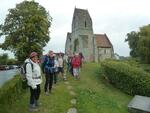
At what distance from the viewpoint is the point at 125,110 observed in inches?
571

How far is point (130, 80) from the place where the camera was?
19.3 metres

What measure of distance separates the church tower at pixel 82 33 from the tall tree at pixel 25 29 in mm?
18363

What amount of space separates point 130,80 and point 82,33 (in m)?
59.5

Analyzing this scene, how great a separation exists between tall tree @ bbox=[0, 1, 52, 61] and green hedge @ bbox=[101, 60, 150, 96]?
33.9 meters

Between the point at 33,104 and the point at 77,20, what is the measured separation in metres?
67.8

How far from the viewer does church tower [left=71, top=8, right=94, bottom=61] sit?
7806cm

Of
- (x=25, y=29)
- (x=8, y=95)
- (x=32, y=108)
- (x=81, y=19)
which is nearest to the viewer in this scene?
(x=32, y=108)

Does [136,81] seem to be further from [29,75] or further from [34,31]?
[34,31]

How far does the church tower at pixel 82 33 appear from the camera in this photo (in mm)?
78062

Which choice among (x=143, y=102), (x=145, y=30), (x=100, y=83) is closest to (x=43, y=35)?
(x=145, y=30)

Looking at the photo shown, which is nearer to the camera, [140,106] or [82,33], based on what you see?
[140,106]

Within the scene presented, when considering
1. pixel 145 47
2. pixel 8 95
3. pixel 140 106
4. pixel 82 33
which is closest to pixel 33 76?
pixel 8 95

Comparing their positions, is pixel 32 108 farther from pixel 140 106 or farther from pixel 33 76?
pixel 140 106

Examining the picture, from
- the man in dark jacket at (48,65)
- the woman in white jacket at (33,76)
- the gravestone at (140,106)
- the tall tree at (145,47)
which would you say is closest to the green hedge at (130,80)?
the gravestone at (140,106)
